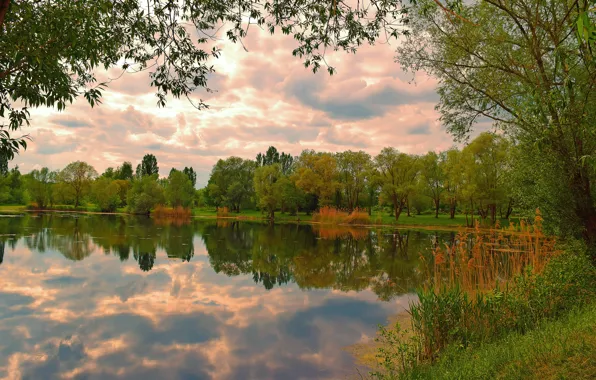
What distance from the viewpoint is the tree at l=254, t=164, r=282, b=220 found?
194 ft

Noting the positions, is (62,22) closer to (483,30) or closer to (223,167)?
(483,30)

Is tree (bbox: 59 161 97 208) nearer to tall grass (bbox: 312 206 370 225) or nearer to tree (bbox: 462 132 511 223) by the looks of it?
tall grass (bbox: 312 206 370 225)

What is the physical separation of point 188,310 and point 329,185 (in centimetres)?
4589

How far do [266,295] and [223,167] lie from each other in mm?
65157

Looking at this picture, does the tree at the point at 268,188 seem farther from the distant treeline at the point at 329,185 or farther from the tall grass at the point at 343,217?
the tall grass at the point at 343,217

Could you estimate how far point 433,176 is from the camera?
54.6 metres

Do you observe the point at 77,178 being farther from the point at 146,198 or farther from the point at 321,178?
the point at 321,178

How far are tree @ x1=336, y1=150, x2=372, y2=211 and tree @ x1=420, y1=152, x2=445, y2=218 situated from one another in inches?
303

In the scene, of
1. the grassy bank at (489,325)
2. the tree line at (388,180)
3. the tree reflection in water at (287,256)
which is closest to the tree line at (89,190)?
the tree line at (388,180)

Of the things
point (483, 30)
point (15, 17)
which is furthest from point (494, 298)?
point (15, 17)

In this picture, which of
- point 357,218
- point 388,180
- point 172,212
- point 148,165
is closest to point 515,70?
point 357,218

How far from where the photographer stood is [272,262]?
20.3 metres

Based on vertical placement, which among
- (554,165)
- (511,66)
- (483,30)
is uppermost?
(483,30)

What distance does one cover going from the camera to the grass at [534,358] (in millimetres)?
4605
